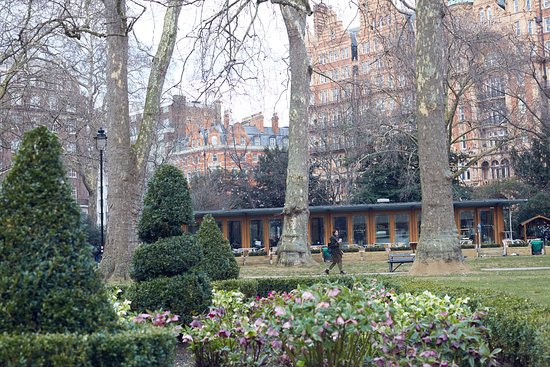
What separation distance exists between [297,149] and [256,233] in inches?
533

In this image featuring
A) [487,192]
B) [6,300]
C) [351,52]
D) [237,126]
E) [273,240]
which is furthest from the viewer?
[237,126]

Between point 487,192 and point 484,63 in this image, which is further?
point 487,192

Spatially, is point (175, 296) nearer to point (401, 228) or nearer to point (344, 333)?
point (344, 333)

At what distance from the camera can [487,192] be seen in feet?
179

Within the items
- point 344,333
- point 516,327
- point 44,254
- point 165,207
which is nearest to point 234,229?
point 165,207

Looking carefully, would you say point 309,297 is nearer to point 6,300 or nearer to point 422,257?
point 6,300

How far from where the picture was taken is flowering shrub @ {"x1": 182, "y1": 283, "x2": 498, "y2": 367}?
252 inches

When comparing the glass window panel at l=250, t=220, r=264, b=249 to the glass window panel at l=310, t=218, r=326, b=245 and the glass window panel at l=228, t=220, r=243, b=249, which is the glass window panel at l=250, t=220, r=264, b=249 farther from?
the glass window panel at l=310, t=218, r=326, b=245

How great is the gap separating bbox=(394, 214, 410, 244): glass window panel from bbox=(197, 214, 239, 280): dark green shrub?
24560 mm

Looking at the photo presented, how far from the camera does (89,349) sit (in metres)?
5.13

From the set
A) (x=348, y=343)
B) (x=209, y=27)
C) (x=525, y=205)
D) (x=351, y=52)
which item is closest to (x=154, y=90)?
(x=209, y=27)

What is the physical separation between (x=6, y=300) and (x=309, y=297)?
8.51ft

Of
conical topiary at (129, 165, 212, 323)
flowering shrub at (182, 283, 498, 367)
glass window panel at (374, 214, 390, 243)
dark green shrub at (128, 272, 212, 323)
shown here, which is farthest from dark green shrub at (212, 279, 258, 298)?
glass window panel at (374, 214, 390, 243)

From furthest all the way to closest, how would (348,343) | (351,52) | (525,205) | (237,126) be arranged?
(237,126)
(351,52)
(525,205)
(348,343)
